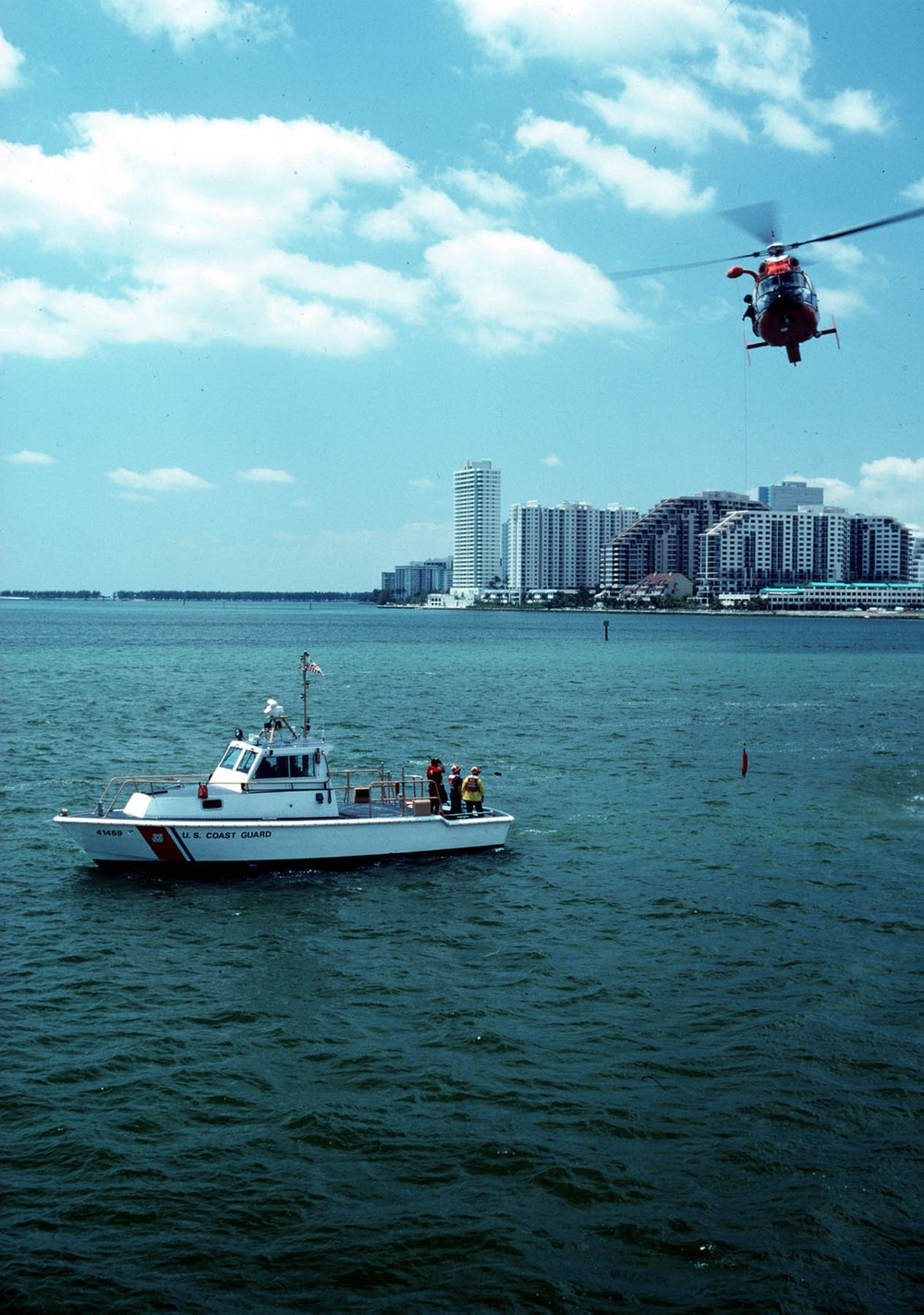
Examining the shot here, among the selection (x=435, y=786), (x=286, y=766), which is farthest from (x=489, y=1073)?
(x=435, y=786)

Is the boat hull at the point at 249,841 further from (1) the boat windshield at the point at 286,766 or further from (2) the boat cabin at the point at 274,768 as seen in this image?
(1) the boat windshield at the point at 286,766

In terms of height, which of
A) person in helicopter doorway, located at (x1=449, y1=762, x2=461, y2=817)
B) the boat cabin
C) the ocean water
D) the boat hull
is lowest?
the ocean water

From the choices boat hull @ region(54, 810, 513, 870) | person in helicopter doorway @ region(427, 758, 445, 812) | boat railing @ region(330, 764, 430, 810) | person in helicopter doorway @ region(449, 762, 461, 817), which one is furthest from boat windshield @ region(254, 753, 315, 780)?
person in helicopter doorway @ region(449, 762, 461, 817)

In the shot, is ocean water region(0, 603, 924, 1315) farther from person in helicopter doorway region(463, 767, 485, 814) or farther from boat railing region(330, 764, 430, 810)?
boat railing region(330, 764, 430, 810)

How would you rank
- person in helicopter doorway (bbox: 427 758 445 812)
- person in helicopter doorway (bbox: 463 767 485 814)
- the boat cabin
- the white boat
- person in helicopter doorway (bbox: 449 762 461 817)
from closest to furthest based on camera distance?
the white boat, the boat cabin, person in helicopter doorway (bbox: 427 758 445 812), person in helicopter doorway (bbox: 463 767 485 814), person in helicopter doorway (bbox: 449 762 461 817)

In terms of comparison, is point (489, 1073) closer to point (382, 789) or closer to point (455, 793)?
point (455, 793)

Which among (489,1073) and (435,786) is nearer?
(489,1073)
